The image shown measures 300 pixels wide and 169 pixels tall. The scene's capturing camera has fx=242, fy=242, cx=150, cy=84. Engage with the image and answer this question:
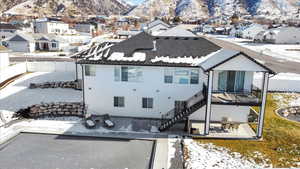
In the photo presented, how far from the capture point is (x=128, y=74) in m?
18.9

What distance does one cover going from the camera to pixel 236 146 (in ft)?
50.2

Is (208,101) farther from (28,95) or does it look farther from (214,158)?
(28,95)

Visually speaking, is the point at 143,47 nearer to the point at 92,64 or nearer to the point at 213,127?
the point at 92,64

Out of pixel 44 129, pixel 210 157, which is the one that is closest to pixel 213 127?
pixel 210 157

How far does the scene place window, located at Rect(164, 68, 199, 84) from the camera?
1841 cm

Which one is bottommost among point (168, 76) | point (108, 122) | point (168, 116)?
point (108, 122)

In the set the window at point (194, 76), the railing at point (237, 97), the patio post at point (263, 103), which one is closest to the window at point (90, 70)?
the window at point (194, 76)

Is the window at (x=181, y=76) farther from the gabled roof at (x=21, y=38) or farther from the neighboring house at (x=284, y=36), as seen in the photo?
the neighboring house at (x=284, y=36)

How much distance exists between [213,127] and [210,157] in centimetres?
447

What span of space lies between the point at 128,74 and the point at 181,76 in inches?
162

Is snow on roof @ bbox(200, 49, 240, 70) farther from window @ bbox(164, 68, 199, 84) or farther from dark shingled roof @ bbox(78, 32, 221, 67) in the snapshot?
dark shingled roof @ bbox(78, 32, 221, 67)

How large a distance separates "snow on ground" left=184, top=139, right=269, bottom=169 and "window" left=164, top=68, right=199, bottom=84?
5229 millimetres

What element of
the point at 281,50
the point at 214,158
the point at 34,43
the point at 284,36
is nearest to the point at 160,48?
the point at 214,158

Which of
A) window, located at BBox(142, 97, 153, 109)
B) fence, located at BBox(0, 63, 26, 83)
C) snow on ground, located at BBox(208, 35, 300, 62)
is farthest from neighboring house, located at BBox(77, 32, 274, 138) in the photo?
snow on ground, located at BBox(208, 35, 300, 62)
